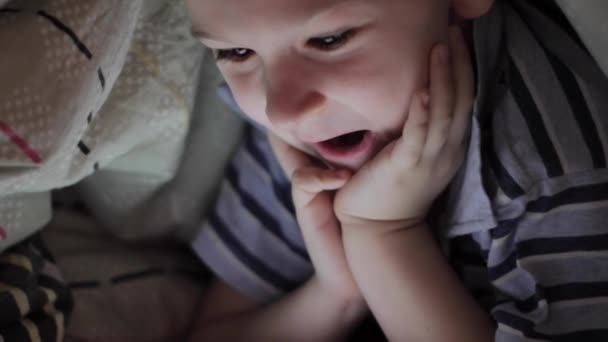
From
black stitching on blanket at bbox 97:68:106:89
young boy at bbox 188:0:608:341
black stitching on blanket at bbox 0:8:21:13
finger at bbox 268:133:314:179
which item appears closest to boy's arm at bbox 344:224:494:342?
young boy at bbox 188:0:608:341

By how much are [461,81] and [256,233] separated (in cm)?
38

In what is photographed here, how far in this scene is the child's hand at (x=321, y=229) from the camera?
0.84m

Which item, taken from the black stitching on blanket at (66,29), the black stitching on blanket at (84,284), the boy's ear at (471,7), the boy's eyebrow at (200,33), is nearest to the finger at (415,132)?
the boy's ear at (471,7)

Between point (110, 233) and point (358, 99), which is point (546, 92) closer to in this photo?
point (358, 99)

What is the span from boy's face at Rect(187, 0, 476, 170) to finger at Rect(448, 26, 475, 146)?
0.8 inches

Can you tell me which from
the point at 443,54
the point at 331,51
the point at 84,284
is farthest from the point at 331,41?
the point at 84,284

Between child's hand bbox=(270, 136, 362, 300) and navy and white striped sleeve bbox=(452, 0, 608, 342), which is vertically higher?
navy and white striped sleeve bbox=(452, 0, 608, 342)

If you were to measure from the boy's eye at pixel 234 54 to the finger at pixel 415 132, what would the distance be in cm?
17

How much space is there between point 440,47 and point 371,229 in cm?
22

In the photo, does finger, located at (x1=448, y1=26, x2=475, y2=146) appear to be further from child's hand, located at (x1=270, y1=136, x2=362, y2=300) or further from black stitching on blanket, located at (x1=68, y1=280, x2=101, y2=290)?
black stitching on blanket, located at (x1=68, y1=280, x2=101, y2=290)

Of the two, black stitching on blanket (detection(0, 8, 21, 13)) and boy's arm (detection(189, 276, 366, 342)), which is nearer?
black stitching on blanket (detection(0, 8, 21, 13))

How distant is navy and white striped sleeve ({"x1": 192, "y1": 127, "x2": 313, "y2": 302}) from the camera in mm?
964

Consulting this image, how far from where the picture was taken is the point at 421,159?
0.73 m

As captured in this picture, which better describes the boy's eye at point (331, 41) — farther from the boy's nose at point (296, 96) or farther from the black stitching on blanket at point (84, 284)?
the black stitching on blanket at point (84, 284)
